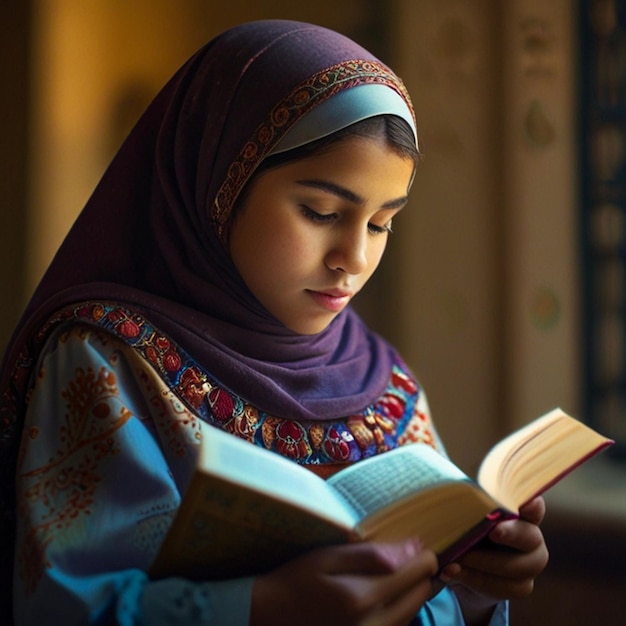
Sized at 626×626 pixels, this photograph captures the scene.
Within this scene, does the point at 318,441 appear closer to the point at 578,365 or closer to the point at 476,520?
the point at 476,520

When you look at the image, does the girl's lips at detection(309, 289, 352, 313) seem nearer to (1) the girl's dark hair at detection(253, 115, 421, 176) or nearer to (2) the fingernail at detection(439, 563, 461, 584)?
(1) the girl's dark hair at detection(253, 115, 421, 176)

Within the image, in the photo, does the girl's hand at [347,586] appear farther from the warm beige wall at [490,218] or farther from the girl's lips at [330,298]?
the warm beige wall at [490,218]

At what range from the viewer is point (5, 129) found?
1786 mm

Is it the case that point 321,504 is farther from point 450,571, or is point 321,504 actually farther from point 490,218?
point 490,218

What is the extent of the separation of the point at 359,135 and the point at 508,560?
0.55m

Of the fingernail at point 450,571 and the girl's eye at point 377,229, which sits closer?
the fingernail at point 450,571

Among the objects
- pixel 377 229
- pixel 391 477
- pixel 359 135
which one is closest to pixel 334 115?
pixel 359 135

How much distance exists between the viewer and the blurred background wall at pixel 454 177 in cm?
177

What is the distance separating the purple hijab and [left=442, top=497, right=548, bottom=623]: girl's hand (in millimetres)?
305

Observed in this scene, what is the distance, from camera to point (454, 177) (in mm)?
2061

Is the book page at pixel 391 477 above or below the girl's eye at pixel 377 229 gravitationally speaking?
below

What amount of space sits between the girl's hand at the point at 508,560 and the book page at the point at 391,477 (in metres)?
0.12

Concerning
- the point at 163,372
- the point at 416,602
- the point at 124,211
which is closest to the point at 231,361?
the point at 163,372

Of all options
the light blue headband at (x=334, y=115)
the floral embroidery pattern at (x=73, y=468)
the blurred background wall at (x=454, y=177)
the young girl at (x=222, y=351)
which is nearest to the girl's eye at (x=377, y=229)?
the young girl at (x=222, y=351)
